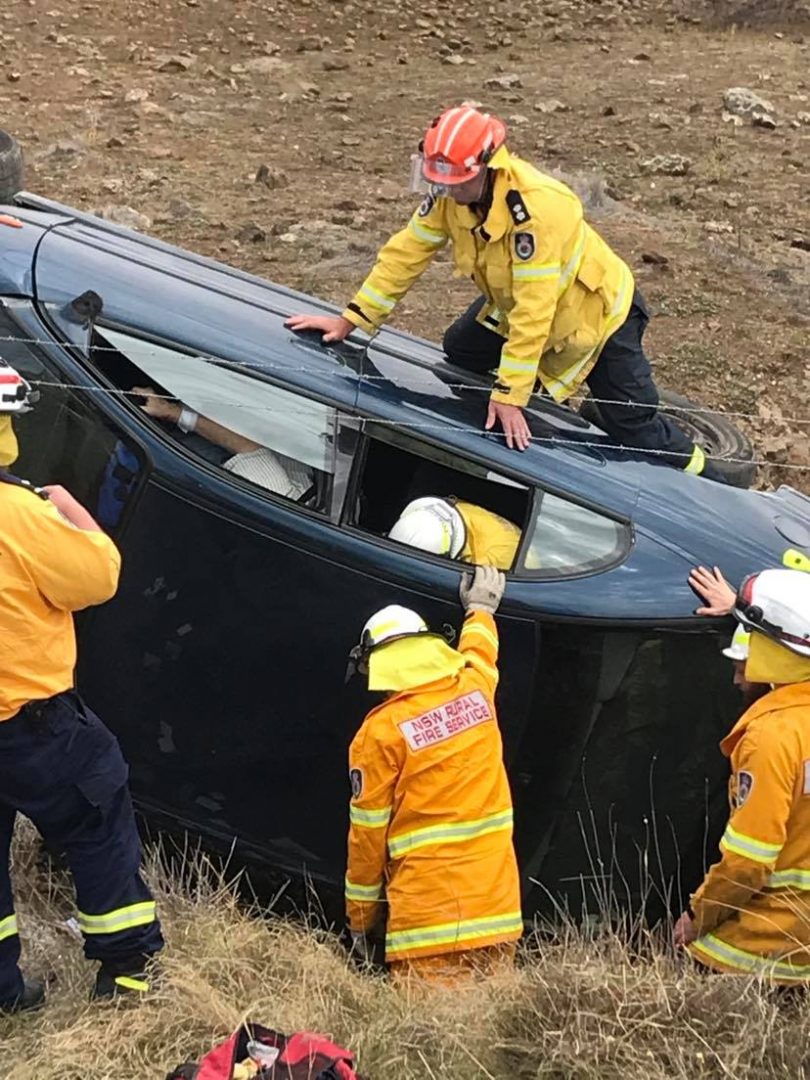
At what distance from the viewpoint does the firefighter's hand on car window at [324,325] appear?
132 inches

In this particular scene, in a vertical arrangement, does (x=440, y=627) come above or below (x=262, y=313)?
below

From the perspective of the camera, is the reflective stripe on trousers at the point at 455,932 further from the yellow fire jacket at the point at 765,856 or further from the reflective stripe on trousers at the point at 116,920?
the reflective stripe on trousers at the point at 116,920

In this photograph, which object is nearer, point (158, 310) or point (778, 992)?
point (778, 992)

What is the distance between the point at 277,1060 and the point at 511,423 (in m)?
1.69

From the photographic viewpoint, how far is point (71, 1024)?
2.66 meters

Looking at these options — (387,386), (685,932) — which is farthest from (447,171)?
(685,932)

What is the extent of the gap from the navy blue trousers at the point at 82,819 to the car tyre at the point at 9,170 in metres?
3.61

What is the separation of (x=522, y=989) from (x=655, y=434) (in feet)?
5.97

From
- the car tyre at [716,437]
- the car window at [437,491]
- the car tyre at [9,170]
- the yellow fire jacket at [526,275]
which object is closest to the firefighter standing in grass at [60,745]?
the car window at [437,491]

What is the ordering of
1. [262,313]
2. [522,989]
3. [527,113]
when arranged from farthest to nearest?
1. [527,113]
2. [262,313]
3. [522,989]

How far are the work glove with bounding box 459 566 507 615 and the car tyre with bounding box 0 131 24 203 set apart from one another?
359 centimetres

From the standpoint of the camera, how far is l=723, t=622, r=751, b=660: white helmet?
9.42 feet

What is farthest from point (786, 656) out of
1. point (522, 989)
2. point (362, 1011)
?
point (362, 1011)

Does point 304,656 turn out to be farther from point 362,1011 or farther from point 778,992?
point 778,992
